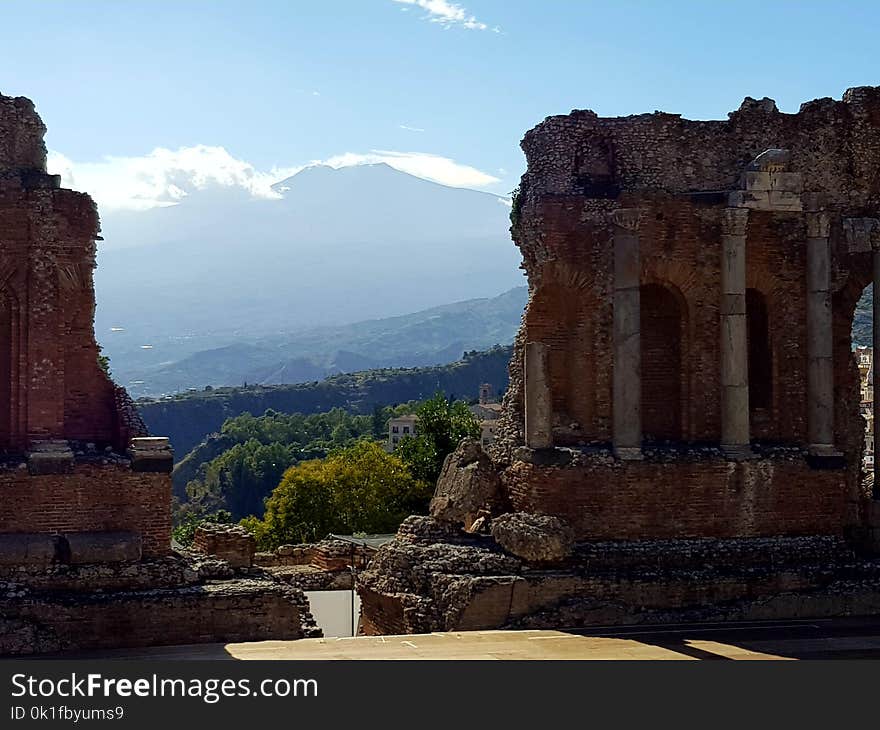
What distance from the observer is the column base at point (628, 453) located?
22.7 meters

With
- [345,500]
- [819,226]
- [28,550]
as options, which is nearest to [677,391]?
[819,226]

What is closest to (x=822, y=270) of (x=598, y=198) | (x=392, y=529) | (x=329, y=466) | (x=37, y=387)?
(x=598, y=198)

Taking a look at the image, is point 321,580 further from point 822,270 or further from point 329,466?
point 329,466

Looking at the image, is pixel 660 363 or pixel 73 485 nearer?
pixel 73 485

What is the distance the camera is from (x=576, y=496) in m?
22.4

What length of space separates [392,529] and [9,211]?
24391mm

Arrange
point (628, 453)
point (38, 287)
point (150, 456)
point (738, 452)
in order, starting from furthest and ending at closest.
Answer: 1. point (738, 452)
2. point (628, 453)
3. point (38, 287)
4. point (150, 456)

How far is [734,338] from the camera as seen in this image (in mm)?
23344

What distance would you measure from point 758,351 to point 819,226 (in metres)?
2.68

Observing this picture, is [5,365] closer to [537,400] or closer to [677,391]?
[537,400]

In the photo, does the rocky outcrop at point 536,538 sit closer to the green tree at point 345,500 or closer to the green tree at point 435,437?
the green tree at point 345,500

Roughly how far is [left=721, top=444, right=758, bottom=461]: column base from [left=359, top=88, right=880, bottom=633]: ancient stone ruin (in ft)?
0.13

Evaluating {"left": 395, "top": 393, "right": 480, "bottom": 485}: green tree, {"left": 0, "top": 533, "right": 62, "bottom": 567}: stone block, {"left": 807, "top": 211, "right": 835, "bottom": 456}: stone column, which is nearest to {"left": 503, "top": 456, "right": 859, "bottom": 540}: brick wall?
{"left": 807, "top": 211, "right": 835, "bottom": 456}: stone column

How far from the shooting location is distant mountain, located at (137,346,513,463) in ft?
551
